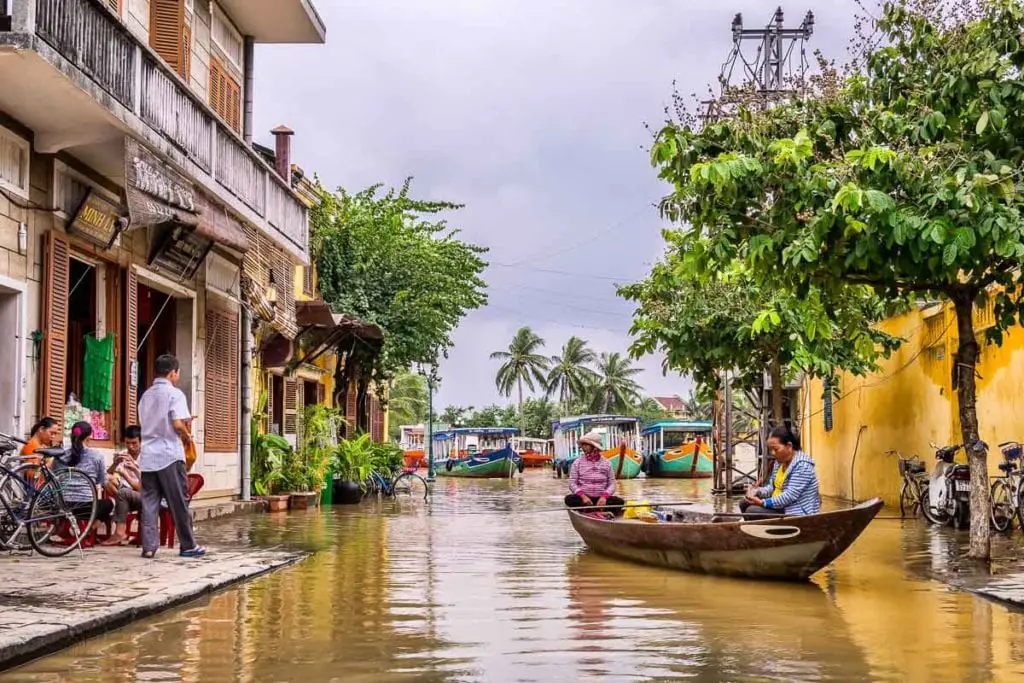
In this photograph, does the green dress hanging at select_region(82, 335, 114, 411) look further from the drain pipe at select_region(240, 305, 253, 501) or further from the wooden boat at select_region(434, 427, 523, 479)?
the wooden boat at select_region(434, 427, 523, 479)

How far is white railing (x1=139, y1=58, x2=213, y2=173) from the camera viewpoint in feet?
45.4

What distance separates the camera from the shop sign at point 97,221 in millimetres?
13805

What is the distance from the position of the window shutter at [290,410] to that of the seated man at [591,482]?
481 inches

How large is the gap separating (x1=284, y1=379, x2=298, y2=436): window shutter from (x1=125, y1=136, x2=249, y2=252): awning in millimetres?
10267

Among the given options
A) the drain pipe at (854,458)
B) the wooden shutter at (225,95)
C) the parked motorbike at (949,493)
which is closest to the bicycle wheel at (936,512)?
the parked motorbike at (949,493)

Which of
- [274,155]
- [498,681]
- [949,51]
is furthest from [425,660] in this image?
[274,155]

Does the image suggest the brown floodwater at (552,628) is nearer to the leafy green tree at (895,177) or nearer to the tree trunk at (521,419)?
the leafy green tree at (895,177)

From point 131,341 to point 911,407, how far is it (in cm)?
1387

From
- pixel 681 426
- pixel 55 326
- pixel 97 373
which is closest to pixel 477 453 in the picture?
pixel 681 426

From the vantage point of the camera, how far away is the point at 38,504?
10773 millimetres

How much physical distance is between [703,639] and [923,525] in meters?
11.4

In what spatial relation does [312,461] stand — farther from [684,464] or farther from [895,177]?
[684,464]

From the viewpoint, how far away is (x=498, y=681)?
623 centimetres

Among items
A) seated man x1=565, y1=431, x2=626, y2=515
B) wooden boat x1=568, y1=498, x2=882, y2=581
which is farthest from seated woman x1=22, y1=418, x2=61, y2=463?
seated man x1=565, y1=431, x2=626, y2=515
